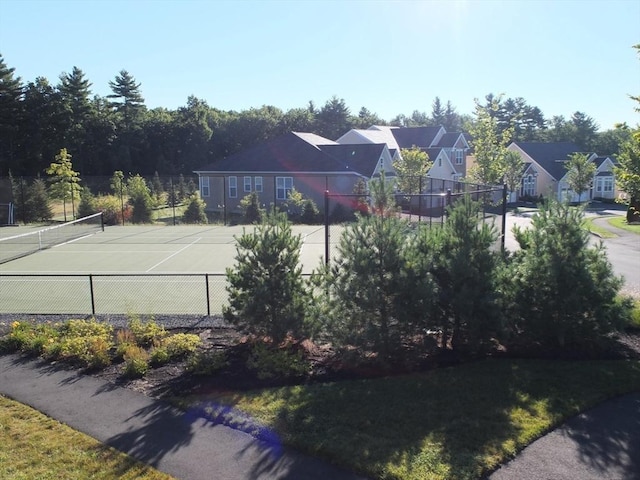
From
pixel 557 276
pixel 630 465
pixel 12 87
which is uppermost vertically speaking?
pixel 12 87

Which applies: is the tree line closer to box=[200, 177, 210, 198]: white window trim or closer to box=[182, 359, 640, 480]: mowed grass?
box=[200, 177, 210, 198]: white window trim

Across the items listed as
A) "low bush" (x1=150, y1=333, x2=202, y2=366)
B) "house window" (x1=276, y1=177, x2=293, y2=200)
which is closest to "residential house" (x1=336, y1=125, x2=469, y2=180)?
"house window" (x1=276, y1=177, x2=293, y2=200)

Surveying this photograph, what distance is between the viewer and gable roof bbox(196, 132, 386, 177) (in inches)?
1601

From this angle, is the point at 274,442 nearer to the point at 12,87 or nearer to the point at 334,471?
the point at 334,471

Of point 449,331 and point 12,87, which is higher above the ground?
point 12,87

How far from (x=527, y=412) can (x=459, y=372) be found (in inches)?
54.3

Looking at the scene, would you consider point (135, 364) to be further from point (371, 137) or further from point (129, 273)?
point (371, 137)

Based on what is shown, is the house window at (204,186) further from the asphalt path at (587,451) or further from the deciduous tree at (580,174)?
the asphalt path at (587,451)

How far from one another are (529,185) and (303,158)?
1350 inches

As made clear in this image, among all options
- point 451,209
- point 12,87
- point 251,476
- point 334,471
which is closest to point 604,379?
point 451,209

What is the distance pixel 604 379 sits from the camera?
7656mm

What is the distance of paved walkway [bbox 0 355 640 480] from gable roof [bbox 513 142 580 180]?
6093 cm

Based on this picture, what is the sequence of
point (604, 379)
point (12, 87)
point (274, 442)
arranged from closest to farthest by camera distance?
point (274, 442) → point (604, 379) → point (12, 87)

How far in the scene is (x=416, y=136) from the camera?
62281 mm
